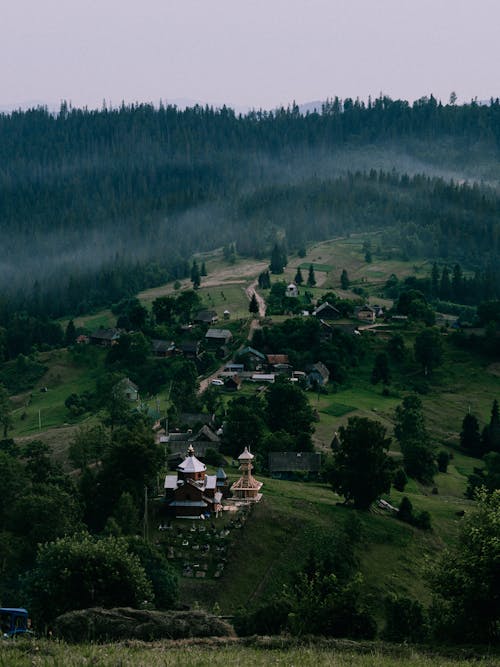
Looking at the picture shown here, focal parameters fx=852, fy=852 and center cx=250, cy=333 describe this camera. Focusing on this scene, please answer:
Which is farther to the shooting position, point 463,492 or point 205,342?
point 205,342

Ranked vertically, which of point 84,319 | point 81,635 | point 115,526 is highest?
point 81,635

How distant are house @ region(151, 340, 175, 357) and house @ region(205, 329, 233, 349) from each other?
4594mm

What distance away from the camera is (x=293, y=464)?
6525 centimetres

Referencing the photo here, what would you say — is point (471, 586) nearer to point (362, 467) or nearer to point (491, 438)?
point (362, 467)

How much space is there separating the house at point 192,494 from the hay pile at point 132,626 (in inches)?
892

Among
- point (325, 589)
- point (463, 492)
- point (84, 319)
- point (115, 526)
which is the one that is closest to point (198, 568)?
point (115, 526)

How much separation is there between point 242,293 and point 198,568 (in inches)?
3544

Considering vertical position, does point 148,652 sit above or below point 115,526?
above

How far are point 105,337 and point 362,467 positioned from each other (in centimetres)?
6133

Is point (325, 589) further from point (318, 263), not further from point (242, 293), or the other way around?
point (318, 263)

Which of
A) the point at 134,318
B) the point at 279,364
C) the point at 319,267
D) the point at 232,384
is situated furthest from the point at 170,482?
the point at 319,267

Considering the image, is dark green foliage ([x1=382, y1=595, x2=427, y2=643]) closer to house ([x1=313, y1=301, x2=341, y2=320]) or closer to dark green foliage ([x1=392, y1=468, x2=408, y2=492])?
dark green foliage ([x1=392, y1=468, x2=408, y2=492])

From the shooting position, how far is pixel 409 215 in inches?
7613

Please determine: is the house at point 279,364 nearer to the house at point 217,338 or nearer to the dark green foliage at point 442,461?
the house at point 217,338
